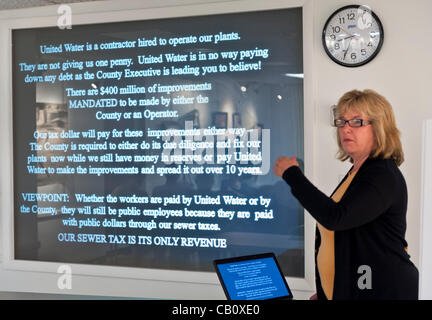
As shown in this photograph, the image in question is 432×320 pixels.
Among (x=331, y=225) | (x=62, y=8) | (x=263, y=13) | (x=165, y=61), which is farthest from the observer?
(x=62, y=8)

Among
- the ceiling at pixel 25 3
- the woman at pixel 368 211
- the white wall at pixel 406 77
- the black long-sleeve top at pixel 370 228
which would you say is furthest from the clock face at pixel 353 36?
the ceiling at pixel 25 3

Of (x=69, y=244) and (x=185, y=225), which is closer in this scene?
(x=185, y=225)

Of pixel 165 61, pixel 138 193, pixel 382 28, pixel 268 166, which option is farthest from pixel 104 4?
pixel 382 28

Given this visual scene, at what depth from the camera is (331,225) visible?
1311mm

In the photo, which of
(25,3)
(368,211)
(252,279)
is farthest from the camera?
(25,3)

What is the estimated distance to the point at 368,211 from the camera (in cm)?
129

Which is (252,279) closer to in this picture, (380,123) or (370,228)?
(370,228)

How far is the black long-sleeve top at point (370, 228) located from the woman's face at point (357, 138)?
0.24ft

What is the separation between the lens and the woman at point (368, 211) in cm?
131

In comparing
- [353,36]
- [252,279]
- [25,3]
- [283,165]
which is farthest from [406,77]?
[25,3]

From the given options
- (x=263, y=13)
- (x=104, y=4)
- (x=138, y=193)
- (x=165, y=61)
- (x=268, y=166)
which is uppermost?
(x=104, y=4)

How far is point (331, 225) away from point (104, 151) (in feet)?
6.21

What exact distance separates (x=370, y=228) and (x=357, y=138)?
314 millimetres
